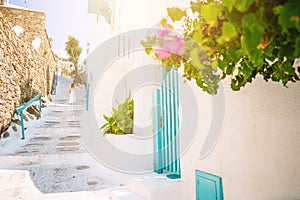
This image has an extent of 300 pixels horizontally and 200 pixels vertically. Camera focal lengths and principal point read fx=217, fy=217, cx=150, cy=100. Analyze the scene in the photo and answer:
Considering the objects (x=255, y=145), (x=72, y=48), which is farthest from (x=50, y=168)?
(x=72, y=48)

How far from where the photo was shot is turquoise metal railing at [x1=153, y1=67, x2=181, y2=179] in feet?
10.2

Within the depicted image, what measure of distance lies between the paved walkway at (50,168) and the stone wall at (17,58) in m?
1.04

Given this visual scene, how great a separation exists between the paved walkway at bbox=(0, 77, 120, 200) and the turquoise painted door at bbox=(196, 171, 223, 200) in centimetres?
173

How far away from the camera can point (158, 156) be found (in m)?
3.38

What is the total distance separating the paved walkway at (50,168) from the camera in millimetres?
3434

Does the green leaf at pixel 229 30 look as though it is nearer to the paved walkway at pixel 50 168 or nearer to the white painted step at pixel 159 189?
the white painted step at pixel 159 189

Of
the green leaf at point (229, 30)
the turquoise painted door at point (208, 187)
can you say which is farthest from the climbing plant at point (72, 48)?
the green leaf at point (229, 30)

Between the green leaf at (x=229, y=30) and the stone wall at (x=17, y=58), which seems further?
the stone wall at (x=17, y=58)

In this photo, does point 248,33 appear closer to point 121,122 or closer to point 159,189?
point 159,189

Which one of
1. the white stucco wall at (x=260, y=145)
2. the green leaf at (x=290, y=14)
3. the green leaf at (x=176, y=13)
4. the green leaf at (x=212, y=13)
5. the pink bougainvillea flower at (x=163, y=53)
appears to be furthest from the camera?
the white stucco wall at (x=260, y=145)

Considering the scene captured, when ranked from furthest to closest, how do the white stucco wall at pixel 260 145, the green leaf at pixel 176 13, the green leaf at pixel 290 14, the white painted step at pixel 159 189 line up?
the white painted step at pixel 159 189 → the white stucco wall at pixel 260 145 → the green leaf at pixel 176 13 → the green leaf at pixel 290 14

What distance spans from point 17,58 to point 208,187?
8.56 m

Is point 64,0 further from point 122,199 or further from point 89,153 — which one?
point 122,199

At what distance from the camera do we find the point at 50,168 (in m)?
4.62
